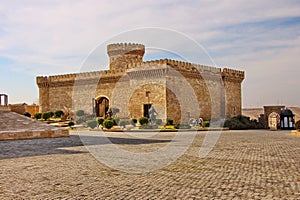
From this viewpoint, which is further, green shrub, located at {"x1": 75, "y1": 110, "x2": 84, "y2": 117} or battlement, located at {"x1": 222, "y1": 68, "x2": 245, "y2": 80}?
battlement, located at {"x1": 222, "y1": 68, "x2": 245, "y2": 80}

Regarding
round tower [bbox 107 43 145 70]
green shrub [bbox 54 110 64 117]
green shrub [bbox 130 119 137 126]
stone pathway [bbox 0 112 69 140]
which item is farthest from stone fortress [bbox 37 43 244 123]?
stone pathway [bbox 0 112 69 140]

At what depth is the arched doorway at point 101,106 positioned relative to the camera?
30.1 m

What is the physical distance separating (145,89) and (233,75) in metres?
8.96

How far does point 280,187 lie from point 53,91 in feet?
95.4

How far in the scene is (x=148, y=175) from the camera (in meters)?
6.22

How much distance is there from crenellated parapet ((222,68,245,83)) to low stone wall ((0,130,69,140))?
57.3 ft

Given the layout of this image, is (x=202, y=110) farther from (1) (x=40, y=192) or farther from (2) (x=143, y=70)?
(1) (x=40, y=192)

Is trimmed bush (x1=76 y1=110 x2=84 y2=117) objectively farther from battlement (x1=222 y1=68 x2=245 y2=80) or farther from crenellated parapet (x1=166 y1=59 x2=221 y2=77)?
battlement (x1=222 y1=68 x2=245 y2=80)

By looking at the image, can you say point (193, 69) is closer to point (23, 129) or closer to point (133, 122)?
point (133, 122)

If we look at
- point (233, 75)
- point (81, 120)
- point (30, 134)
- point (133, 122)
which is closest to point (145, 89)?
point (133, 122)

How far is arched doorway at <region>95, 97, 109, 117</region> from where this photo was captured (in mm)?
30141

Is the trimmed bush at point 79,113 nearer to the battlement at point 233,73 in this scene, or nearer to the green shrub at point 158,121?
the green shrub at point 158,121

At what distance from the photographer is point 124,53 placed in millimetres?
30719

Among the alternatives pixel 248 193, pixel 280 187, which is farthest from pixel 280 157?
pixel 248 193
